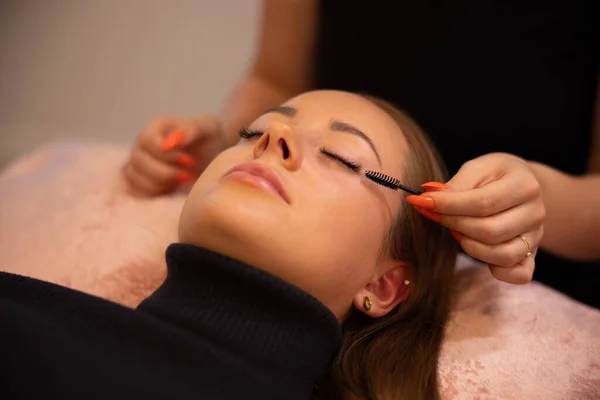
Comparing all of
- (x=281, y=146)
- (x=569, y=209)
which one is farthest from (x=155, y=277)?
(x=569, y=209)

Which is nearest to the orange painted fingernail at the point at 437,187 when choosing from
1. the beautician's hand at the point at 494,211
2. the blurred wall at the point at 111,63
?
the beautician's hand at the point at 494,211

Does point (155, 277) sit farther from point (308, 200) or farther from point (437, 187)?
point (437, 187)

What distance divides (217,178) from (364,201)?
0.70 ft

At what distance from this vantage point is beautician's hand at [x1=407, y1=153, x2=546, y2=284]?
740 mm

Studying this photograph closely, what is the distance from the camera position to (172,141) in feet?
3.64

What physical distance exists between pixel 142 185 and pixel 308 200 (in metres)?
0.51

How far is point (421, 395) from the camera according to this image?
0.78m

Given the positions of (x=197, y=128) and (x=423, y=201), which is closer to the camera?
(x=423, y=201)

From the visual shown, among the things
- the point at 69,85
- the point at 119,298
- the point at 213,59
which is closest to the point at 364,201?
the point at 119,298

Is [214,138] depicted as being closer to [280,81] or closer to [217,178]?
[280,81]

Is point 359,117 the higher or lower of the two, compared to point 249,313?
higher

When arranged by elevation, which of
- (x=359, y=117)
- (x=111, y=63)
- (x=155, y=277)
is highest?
(x=359, y=117)

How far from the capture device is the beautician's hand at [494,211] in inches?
29.1

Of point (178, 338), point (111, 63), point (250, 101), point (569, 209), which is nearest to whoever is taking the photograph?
point (178, 338)
